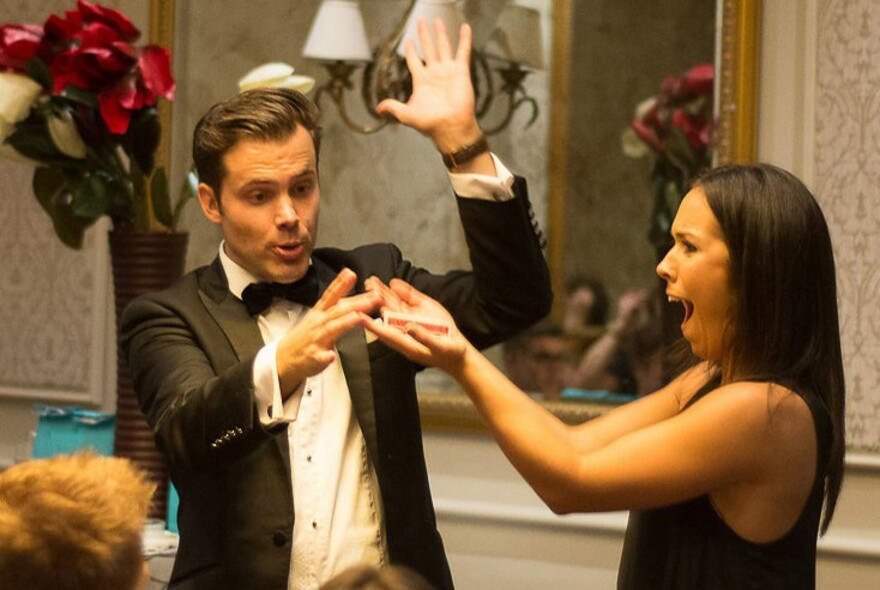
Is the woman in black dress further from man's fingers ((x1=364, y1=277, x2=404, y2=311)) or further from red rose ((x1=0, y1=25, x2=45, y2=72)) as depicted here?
red rose ((x1=0, y1=25, x2=45, y2=72))

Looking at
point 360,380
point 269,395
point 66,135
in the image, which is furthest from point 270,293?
point 66,135

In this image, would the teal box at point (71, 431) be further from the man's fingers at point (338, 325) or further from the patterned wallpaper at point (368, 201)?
the man's fingers at point (338, 325)

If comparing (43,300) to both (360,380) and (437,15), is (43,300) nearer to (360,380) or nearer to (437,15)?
(437,15)

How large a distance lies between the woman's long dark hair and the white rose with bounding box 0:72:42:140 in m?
1.59

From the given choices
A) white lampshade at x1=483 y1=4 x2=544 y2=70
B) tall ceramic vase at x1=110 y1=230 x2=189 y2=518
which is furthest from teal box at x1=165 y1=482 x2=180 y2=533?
white lampshade at x1=483 y1=4 x2=544 y2=70

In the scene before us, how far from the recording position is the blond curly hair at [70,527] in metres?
1.27

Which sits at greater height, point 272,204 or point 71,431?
Answer: point 272,204

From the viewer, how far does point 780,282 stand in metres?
1.71

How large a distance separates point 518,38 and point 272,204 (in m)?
1.50

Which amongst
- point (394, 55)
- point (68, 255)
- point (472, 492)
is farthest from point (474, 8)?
point (68, 255)

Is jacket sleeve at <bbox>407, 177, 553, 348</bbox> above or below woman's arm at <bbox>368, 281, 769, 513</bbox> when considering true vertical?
above

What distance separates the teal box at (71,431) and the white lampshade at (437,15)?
1.10 metres

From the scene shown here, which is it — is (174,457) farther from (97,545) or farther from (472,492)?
(472,492)

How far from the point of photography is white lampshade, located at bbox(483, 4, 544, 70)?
10.9 ft
